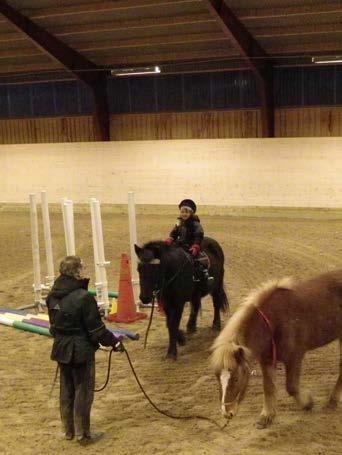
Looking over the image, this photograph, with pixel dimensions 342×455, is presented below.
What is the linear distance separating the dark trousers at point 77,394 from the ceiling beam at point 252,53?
11167 mm

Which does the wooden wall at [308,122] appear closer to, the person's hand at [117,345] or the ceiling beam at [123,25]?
the ceiling beam at [123,25]

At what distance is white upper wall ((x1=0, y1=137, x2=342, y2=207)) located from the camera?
16.4 metres

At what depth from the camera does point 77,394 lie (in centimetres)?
466

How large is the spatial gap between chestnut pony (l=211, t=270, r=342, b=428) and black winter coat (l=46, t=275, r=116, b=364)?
3.33ft

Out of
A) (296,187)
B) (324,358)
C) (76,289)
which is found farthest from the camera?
(296,187)

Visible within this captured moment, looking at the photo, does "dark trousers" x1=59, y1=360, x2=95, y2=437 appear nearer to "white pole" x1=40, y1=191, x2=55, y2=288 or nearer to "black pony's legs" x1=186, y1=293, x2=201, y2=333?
"black pony's legs" x1=186, y1=293, x2=201, y2=333

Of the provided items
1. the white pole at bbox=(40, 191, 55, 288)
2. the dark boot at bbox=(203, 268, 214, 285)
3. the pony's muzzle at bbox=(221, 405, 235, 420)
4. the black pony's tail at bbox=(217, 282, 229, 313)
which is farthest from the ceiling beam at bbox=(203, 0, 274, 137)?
the pony's muzzle at bbox=(221, 405, 235, 420)

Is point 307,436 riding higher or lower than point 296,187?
lower

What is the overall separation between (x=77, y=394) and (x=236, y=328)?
4.72ft

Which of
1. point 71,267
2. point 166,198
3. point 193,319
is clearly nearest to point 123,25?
point 166,198

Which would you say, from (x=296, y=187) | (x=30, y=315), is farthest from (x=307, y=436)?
(x=296, y=187)

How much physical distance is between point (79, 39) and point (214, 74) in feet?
14.5

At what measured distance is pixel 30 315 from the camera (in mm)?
8062

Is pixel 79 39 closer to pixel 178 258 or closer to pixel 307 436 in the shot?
pixel 178 258
